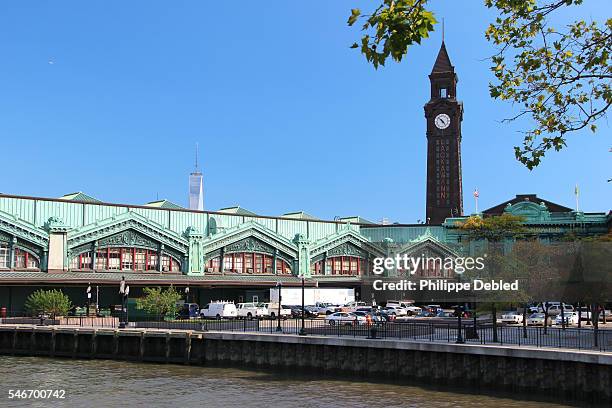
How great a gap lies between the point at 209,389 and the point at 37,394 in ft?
29.0

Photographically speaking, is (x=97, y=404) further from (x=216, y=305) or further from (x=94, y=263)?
(x=94, y=263)

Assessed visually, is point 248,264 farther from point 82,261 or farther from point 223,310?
point 82,261

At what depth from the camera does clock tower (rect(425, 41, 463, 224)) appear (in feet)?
517

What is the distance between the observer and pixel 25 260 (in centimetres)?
7700

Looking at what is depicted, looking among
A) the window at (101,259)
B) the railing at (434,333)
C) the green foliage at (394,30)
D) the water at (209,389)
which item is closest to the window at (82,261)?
the window at (101,259)

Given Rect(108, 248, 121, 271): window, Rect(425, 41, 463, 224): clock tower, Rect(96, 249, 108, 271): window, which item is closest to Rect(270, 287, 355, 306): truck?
Rect(108, 248, 121, 271): window

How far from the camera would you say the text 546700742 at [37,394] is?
36281mm

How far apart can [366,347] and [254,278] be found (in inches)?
2097

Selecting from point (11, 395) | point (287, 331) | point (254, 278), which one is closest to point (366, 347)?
point (287, 331)

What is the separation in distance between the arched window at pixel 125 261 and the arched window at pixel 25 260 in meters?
3.98

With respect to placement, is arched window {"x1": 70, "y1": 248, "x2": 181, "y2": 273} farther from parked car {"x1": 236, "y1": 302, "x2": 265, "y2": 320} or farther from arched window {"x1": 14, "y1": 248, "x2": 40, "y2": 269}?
parked car {"x1": 236, "y1": 302, "x2": 265, "y2": 320}

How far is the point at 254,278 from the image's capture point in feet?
316

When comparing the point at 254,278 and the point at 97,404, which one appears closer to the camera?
the point at 97,404

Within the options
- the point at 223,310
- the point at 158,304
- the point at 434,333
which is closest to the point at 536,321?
the point at 434,333
